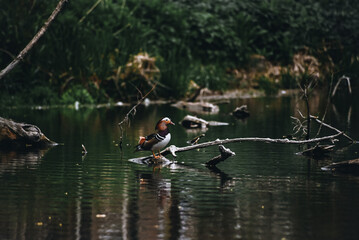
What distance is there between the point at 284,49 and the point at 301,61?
1008mm

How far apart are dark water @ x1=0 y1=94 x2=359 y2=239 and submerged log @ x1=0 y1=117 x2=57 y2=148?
0.66m

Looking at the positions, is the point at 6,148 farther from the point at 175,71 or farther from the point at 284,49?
the point at 284,49

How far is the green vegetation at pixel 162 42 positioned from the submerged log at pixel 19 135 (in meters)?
8.22

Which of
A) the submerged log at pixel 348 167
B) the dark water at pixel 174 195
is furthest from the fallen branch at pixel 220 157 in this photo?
the submerged log at pixel 348 167

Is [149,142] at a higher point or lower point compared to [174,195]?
higher

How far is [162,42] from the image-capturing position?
36.8m

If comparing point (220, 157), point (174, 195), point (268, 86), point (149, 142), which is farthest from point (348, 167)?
point (268, 86)

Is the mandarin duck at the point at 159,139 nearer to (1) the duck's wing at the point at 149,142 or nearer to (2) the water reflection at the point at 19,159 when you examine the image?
(1) the duck's wing at the point at 149,142

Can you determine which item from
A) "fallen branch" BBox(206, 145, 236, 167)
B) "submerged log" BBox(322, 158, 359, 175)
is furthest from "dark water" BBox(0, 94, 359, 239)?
"submerged log" BBox(322, 158, 359, 175)

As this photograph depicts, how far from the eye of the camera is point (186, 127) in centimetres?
2150

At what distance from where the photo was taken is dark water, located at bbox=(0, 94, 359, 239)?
327 inches

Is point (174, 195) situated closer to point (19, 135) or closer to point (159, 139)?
point (159, 139)

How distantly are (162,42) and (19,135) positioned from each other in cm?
2073

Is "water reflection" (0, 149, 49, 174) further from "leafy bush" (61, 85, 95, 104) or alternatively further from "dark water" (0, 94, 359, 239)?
"leafy bush" (61, 85, 95, 104)
